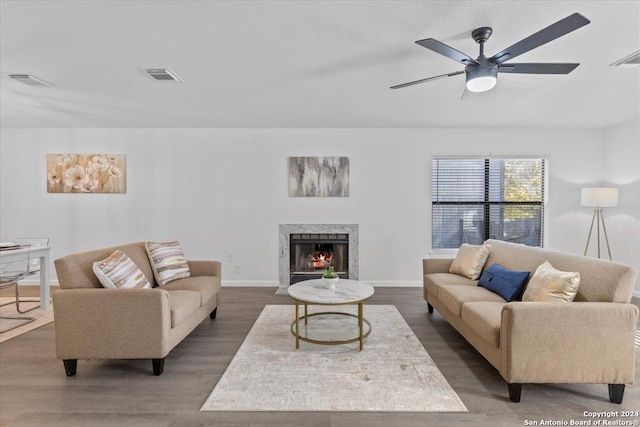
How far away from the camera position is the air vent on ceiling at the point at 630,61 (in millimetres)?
2590

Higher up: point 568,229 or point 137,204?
point 137,204

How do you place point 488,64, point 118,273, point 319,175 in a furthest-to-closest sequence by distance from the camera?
point 319,175
point 118,273
point 488,64

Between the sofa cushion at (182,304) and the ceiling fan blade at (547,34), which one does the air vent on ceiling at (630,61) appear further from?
the sofa cushion at (182,304)

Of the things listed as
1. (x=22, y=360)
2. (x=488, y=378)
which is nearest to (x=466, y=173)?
(x=488, y=378)

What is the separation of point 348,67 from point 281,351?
2.51 m

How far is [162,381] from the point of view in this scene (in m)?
2.37

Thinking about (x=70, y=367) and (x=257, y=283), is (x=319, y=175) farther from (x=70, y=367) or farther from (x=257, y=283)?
(x=70, y=367)

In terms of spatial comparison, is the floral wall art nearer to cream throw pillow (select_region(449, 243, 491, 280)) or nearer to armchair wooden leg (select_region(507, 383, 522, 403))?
cream throw pillow (select_region(449, 243, 491, 280))

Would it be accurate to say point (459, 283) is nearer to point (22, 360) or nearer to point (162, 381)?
point (162, 381)

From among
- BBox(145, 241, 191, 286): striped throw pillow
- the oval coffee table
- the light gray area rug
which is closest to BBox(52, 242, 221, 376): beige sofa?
the light gray area rug

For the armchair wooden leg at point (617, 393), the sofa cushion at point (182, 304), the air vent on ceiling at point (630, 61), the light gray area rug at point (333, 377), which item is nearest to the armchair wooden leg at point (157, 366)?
the sofa cushion at point (182, 304)

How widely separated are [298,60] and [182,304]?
7.29ft

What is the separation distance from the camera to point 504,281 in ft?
9.46

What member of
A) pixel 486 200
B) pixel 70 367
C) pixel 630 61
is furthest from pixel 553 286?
pixel 70 367
